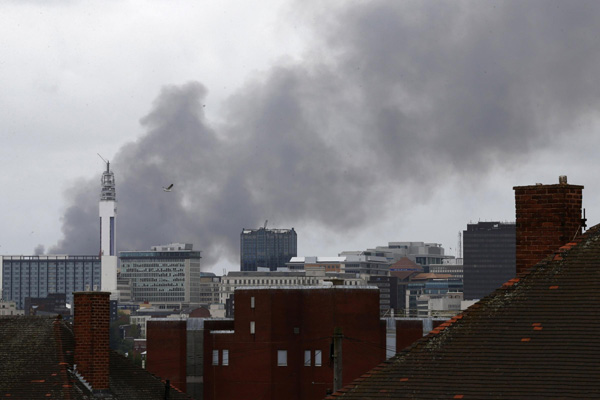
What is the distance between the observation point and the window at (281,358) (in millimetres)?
105750

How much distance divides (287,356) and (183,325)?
9371 millimetres

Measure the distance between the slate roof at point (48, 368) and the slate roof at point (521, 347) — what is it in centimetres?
2494

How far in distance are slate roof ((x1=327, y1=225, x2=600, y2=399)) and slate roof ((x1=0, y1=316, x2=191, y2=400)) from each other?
982 inches

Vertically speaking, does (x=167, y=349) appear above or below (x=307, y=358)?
above

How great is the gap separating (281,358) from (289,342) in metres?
1.65

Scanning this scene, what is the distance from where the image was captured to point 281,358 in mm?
106250

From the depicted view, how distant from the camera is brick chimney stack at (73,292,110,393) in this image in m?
47.7

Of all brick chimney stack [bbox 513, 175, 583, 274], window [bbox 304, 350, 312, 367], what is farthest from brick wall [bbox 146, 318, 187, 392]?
brick chimney stack [bbox 513, 175, 583, 274]

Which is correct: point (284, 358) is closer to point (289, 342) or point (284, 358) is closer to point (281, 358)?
point (281, 358)

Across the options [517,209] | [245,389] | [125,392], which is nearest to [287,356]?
[245,389]

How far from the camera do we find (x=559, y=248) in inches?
973

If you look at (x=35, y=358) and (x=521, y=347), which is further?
(x=35, y=358)

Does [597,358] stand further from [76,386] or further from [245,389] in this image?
[245,389]

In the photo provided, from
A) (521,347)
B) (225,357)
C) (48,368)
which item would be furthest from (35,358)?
(225,357)
